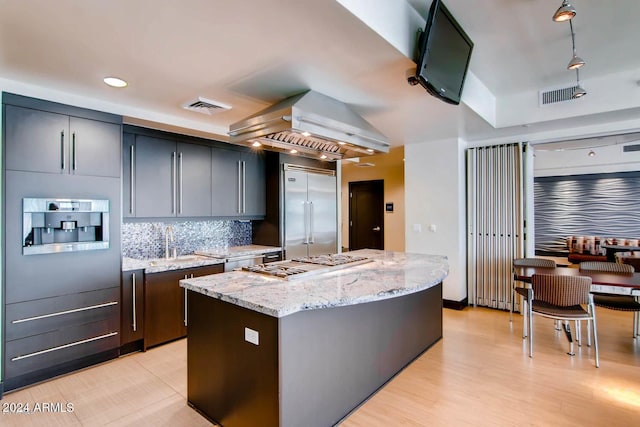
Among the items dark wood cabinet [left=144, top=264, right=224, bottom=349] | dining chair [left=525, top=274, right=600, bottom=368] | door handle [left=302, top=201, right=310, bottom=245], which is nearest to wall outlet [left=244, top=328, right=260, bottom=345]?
dark wood cabinet [left=144, top=264, right=224, bottom=349]

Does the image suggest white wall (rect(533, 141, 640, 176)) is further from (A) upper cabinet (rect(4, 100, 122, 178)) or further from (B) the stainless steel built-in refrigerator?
(A) upper cabinet (rect(4, 100, 122, 178))

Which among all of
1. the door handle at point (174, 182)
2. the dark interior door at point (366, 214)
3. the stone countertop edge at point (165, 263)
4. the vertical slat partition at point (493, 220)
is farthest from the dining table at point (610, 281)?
the dark interior door at point (366, 214)

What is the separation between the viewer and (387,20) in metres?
1.91

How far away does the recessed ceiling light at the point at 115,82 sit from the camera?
2.56 metres

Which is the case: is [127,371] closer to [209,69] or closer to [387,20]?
[209,69]

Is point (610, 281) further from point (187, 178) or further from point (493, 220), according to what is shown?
point (187, 178)

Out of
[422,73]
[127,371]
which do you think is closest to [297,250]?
[127,371]

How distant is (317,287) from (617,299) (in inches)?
139

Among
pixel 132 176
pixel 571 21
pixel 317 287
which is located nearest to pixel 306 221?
pixel 132 176

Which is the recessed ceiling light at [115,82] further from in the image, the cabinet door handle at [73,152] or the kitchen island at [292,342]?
the kitchen island at [292,342]

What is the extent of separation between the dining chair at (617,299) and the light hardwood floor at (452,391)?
285 millimetres

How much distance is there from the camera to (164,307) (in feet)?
11.0

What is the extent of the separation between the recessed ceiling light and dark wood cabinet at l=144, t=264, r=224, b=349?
5.80ft

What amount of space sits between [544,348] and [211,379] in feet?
10.5
